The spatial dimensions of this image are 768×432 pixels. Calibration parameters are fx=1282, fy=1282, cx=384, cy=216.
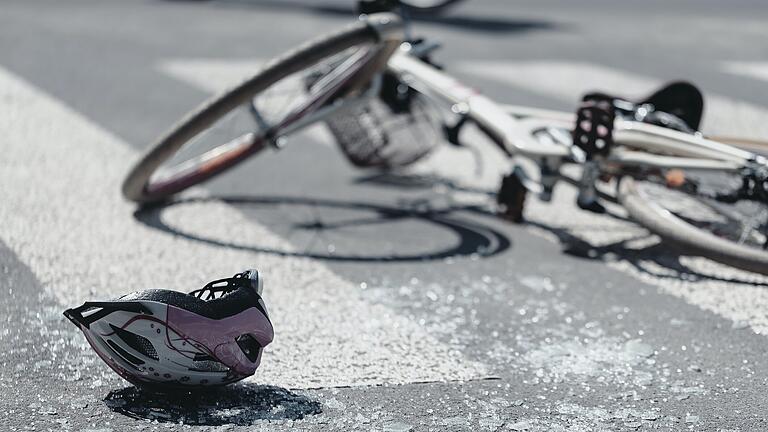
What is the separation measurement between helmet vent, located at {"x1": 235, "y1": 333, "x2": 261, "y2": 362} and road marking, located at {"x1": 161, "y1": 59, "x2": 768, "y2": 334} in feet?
5.11

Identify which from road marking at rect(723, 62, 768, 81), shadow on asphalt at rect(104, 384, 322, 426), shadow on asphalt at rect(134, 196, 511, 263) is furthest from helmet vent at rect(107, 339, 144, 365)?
road marking at rect(723, 62, 768, 81)

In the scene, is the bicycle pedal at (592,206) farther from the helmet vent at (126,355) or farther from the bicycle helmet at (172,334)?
the helmet vent at (126,355)

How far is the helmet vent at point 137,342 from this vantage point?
121 inches

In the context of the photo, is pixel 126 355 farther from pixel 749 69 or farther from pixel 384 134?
pixel 749 69

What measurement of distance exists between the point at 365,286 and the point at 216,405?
3.72ft

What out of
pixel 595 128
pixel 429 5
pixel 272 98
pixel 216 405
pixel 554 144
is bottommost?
pixel 216 405

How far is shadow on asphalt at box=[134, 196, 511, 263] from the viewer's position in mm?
4629

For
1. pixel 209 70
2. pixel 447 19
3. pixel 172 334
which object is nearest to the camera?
pixel 172 334

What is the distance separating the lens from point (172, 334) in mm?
3066

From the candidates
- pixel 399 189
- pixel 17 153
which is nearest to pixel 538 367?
pixel 399 189

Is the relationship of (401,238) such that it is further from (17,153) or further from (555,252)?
(17,153)

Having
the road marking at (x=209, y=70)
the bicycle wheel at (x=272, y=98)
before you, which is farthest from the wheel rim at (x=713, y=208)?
the road marking at (x=209, y=70)

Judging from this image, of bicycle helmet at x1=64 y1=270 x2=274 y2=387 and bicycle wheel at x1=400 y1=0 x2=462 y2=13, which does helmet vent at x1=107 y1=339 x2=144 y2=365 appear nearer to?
bicycle helmet at x1=64 y1=270 x2=274 y2=387

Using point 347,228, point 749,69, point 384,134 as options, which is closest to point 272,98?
point 384,134
